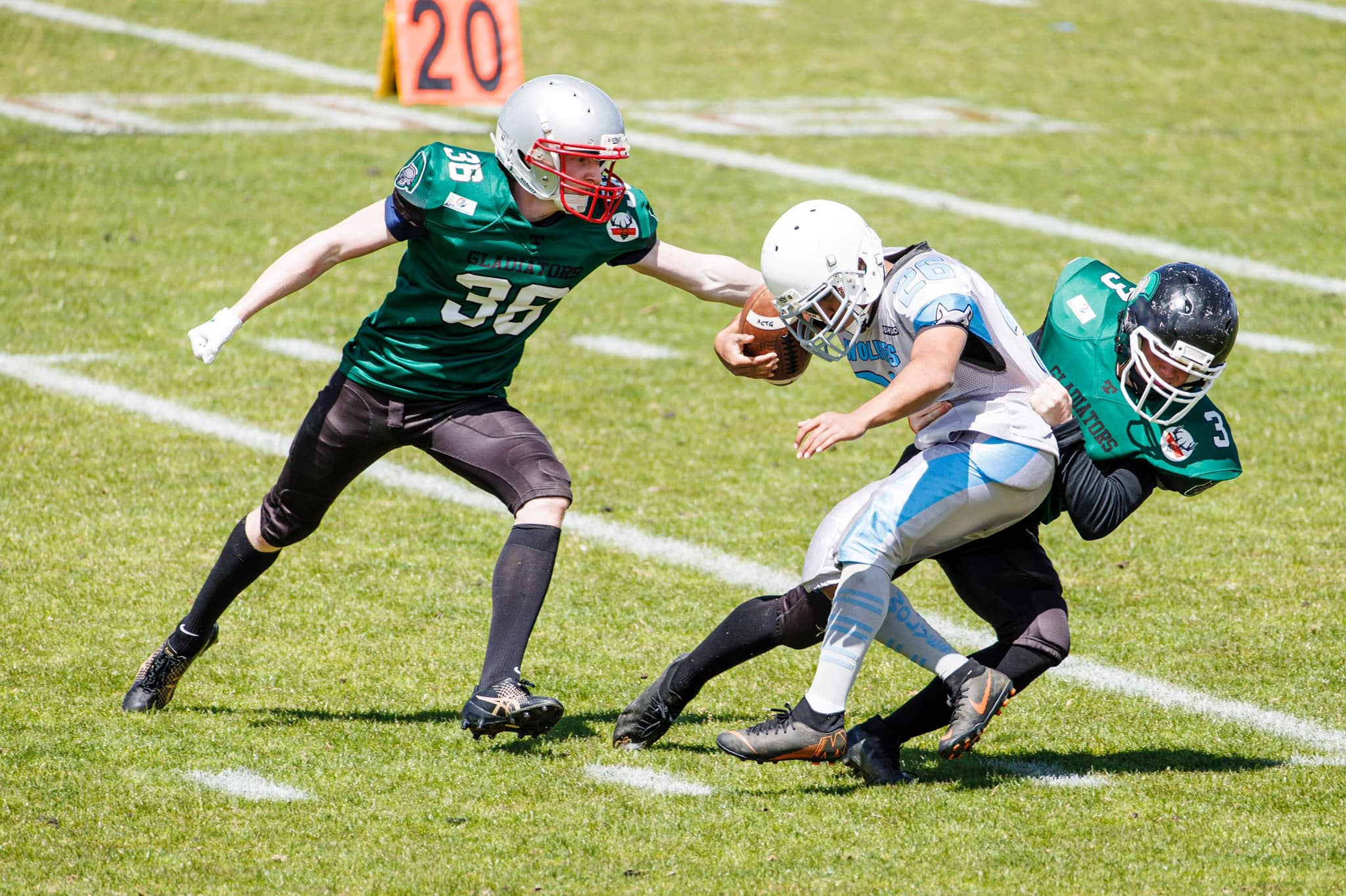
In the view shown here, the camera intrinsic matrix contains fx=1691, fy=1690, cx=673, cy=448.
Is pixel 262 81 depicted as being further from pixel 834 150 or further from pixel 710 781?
pixel 710 781

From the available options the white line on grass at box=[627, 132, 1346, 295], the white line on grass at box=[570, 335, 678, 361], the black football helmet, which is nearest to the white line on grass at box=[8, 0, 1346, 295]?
the white line on grass at box=[627, 132, 1346, 295]

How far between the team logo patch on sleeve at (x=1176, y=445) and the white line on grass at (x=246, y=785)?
2303 mm

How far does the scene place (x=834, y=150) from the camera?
1317 centimetres

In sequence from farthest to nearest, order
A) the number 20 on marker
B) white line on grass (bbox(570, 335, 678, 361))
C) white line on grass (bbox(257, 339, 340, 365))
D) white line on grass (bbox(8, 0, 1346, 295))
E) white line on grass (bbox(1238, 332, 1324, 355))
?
1. the number 20 on marker
2. white line on grass (bbox(8, 0, 1346, 295))
3. white line on grass (bbox(1238, 332, 1324, 355))
4. white line on grass (bbox(570, 335, 678, 361))
5. white line on grass (bbox(257, 339, 340, 365))

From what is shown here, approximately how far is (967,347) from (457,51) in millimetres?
9937

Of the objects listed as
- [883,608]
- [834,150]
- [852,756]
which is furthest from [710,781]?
[834,150]

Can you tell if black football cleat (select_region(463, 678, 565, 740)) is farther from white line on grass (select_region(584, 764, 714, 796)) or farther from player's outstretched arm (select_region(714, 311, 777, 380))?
player's outstretched arm (select_region(714, 311, 777, 380))

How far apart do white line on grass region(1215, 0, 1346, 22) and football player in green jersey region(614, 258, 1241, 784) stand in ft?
51.8

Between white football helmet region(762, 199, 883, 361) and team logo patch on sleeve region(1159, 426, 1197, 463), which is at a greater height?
white football helmet region(762, 199, 883, 361)

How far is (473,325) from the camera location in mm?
4574

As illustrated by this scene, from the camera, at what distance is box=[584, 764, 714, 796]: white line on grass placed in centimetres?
419

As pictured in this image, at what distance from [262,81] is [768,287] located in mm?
11367

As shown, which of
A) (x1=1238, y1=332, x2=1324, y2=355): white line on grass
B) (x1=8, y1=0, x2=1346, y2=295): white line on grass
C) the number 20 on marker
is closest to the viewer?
(x1=1238, y1=332, x2=1324, y2=355): white line on grass

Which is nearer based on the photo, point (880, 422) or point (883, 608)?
point (880, 422)
